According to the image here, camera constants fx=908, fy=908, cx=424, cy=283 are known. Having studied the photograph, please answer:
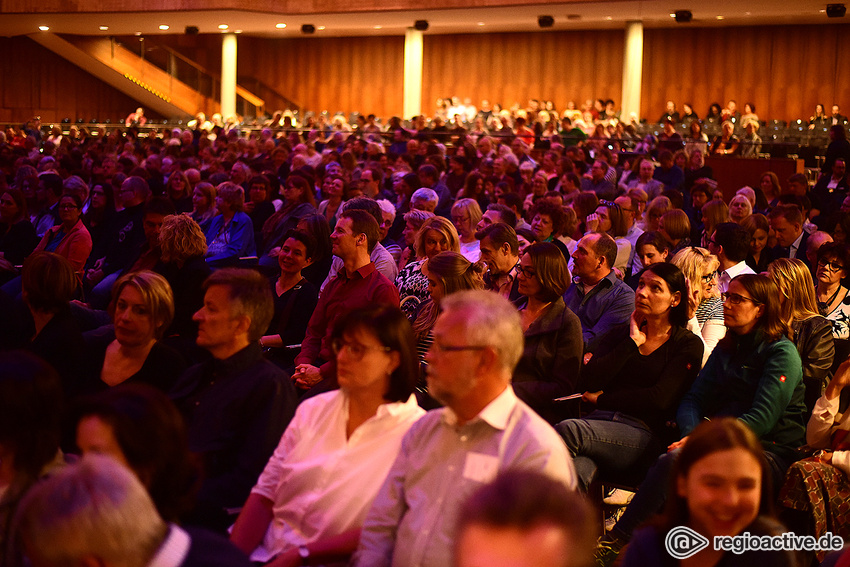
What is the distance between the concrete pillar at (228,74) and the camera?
23203mm

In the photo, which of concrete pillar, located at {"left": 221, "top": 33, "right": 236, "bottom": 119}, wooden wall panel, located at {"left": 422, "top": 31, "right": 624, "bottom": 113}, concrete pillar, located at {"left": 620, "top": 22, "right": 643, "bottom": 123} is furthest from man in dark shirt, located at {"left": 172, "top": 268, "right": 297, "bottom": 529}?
wooden wall panel, located at {"left": 422, "top": 31, "right": 624, "bottom": 113}

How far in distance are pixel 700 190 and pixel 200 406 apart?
20.9 feet

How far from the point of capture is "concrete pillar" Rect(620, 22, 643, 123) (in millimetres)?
20203

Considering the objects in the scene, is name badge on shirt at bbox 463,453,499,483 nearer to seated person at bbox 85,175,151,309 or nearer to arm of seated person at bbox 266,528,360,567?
arm of seated person at bbox 266,528,360,567

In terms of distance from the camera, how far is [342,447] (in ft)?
8.34

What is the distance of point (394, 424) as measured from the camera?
2543 mm

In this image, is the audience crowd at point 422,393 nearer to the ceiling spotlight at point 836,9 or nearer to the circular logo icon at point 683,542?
the circular logo icon at point 683,542

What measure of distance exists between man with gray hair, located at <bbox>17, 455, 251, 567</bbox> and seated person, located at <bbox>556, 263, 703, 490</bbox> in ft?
7.11

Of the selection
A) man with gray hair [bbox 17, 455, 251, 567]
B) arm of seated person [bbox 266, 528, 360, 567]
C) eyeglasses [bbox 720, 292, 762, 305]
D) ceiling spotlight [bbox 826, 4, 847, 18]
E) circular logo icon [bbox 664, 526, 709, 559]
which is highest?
ceiling spotlight [bbox 826, 4, 847, 18]

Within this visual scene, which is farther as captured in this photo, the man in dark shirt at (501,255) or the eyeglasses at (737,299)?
the man in dark shirt at (501,255)

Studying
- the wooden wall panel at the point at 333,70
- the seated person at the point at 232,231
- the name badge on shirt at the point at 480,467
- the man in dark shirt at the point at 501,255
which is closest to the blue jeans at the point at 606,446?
the man in dark shirt at the point at 501,255

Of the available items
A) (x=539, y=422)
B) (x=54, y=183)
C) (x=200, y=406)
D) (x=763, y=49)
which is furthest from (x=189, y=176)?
(x=763, y=49)

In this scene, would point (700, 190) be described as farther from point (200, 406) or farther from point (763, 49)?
point (763, 49)

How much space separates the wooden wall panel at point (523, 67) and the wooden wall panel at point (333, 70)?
1.12 metres
